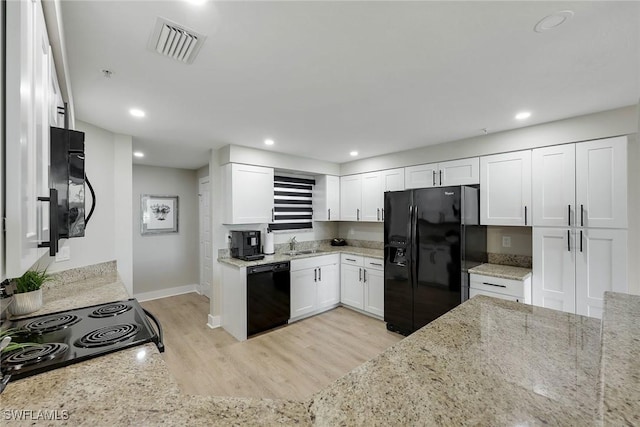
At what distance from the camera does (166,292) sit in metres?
4.95

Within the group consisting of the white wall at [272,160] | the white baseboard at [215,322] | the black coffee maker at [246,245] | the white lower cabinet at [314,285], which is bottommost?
the white baseboard at [215,322]

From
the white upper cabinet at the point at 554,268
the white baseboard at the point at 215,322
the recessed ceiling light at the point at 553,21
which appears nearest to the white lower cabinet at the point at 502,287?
the white upper cabinet at the point at 554,268

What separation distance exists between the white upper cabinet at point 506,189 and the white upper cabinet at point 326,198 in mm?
2303

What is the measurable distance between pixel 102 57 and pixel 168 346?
9.85 ft

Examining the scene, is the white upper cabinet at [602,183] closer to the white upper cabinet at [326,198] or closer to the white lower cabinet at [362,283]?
the white lower cabinet at [362,283]

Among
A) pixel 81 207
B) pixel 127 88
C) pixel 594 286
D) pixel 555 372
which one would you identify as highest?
pixel 127 88

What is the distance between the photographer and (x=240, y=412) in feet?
2.13

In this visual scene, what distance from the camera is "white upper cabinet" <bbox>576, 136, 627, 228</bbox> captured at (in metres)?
2.30

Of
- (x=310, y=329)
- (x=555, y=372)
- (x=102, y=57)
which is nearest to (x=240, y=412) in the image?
(x=555, y=372)

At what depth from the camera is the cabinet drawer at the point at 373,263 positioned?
3.85 m

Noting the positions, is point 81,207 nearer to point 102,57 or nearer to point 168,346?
point 102,57

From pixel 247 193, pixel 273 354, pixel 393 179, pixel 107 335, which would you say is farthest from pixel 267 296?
pixel 393 179

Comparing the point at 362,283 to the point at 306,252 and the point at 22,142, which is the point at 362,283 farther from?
the point at 22,142

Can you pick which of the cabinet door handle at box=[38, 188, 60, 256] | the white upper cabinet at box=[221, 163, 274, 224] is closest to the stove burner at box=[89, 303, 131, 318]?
the cabinet door handle at box=[38, 188, 60, 256]
